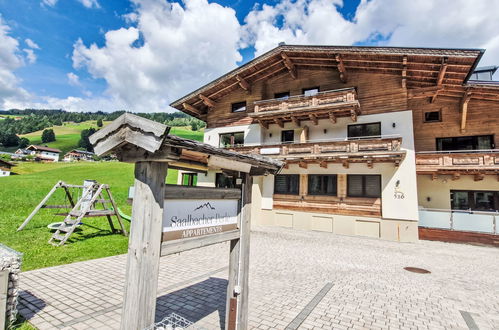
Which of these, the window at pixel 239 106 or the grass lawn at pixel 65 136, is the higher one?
the grass lawn at pixel 65 136

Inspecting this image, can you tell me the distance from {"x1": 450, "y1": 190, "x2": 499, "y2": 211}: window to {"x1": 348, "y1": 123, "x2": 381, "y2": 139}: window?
6584mm

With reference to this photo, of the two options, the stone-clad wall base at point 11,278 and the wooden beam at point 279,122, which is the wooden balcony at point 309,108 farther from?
the stone-clad wall base at point 11,278

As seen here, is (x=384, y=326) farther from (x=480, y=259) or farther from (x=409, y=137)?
(x=409, y=137)

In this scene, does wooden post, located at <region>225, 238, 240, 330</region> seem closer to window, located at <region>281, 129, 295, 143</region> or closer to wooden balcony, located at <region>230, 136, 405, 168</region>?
wooden balcony, located at <region>230, 136, 405, 168</region>

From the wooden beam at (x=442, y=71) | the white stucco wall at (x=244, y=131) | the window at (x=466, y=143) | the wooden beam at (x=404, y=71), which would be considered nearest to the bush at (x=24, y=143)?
the white stucco wall at (x=244, y=131)

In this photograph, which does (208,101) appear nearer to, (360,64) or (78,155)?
(360,64)

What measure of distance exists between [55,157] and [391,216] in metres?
105

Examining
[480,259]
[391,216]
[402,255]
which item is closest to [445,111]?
[391,216]

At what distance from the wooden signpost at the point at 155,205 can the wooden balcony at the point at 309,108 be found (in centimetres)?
1493

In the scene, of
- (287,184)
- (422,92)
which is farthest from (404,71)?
(287,184)

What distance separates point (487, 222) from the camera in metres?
14.1

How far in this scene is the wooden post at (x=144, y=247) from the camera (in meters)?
2.82

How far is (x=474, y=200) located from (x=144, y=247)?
2131 centimetres

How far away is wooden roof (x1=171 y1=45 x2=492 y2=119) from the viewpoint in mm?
14484
